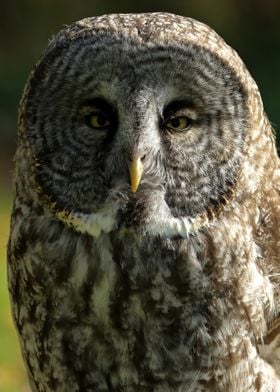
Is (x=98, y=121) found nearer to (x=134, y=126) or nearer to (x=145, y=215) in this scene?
(x=134, y=126)

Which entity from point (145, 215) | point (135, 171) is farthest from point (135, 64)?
point (145, 215)

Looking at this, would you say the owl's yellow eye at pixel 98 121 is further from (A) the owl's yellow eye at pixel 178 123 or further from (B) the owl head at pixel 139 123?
(A) the owl's yellow eye at pixel 178 123

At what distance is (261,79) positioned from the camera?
12797 millimetres

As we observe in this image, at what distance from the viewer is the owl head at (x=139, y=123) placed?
369cm

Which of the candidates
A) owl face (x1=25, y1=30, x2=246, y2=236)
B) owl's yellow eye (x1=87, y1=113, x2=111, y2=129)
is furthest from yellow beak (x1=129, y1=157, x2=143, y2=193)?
owl's yellow eye (x1=87, y1=113, x2=111, y2=129)

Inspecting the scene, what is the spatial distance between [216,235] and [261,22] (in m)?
10.5

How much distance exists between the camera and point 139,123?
12.0 ft

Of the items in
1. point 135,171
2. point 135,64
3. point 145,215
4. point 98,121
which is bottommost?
point 145,215

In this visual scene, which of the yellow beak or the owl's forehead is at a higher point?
the owl's forehead

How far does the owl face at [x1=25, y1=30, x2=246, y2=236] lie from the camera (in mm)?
3684

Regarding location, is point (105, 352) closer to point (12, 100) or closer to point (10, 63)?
point (12, 100)

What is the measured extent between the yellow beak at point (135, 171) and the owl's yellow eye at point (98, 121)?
0.16m

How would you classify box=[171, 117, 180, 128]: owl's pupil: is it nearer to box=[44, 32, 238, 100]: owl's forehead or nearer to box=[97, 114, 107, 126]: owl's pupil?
box=[44, 32, 238, 100]: owl's forehead

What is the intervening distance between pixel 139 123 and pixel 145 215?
0.33 m
